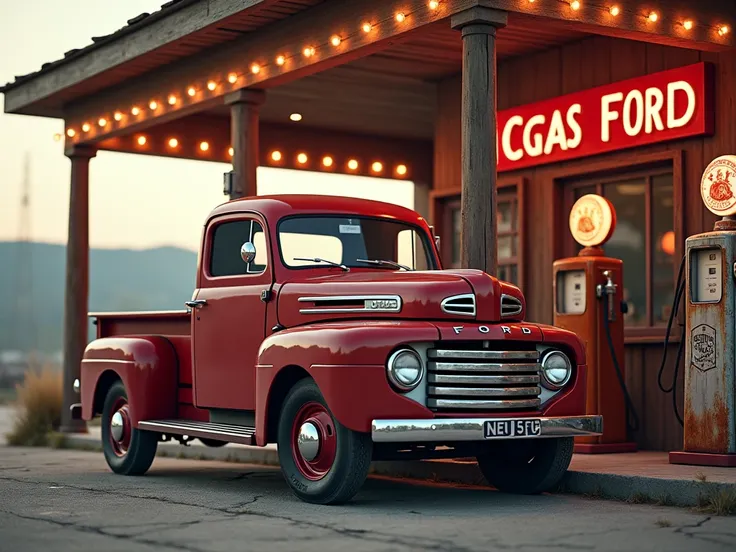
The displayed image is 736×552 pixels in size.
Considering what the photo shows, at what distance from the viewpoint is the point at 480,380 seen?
825cm

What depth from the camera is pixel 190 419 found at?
10.5 meters

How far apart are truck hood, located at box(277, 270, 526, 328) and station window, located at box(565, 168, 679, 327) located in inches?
142

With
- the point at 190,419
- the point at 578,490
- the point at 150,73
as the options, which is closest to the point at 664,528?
the point at 578,490

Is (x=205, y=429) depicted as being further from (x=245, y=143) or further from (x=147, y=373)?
(x=245, y=143)

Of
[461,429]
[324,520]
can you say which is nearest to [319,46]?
[461,429]

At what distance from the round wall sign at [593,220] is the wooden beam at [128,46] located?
133 inches

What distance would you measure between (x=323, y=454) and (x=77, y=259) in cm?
884

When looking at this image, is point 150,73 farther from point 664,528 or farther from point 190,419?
point 664,528

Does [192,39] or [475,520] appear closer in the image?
[475,520]

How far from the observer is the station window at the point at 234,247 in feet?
31.7

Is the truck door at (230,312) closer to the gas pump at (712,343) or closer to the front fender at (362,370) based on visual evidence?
the front fender at (362,370)

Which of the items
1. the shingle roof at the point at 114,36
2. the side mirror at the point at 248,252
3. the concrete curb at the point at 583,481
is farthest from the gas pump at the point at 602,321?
the shingle roof at the point at 114,36

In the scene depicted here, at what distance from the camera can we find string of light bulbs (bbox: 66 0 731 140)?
10.4 m

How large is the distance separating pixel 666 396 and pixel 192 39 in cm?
583
